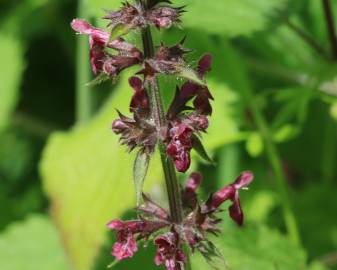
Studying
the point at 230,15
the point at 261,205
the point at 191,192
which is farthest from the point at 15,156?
the point at 191,192

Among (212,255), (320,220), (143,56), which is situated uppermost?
(143,56)

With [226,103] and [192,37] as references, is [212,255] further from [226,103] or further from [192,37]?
[192,37]

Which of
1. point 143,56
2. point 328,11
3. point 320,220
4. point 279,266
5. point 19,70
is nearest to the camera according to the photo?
point 143,56

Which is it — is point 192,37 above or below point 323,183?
above

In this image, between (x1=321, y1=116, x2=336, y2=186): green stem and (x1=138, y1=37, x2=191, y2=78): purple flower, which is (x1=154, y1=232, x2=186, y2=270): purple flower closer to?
(x1=138, y1=37, x2=191, y2=78): purple flower

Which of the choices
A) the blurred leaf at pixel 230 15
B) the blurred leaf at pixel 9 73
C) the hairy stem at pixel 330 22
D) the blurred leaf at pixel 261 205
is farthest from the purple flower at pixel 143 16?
the blurred leaf at pixel 9 73

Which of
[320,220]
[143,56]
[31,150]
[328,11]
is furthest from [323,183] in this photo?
[143,56]
